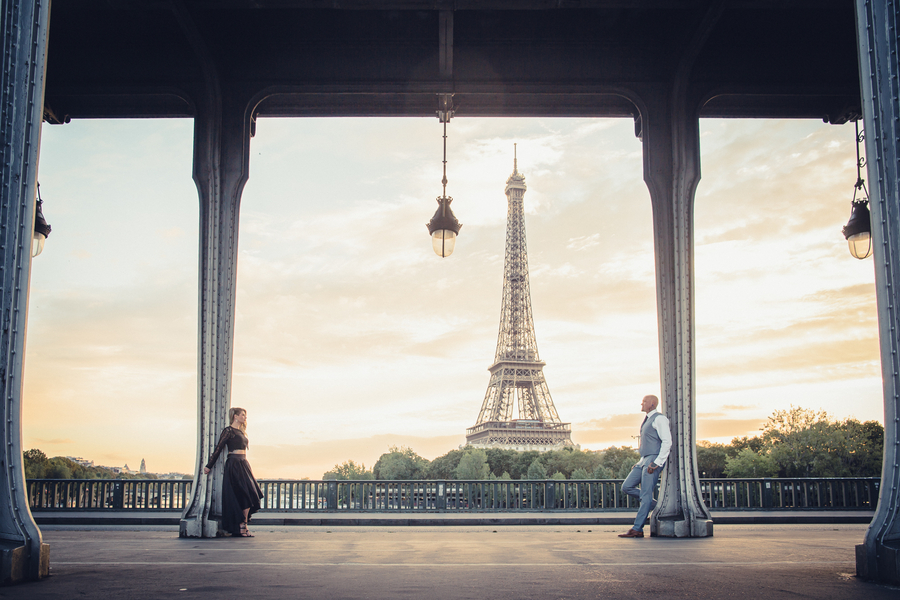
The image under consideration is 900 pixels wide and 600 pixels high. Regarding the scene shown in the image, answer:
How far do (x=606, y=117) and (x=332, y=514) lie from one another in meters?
11.6

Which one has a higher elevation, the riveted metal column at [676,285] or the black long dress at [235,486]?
the riveted metal column at [676,285]

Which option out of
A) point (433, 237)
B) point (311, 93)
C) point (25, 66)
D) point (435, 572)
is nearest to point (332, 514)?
point (433, 237)

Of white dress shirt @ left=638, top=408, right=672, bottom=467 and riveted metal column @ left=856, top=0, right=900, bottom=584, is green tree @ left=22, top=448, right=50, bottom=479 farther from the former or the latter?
riveted metal column @ left=856, top=0, right=900, bottom=584

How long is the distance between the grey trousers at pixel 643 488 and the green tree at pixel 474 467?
54.7 meters

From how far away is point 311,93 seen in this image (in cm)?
1070

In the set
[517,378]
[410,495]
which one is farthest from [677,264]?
[517,378]

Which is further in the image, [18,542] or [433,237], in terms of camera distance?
[433,237]

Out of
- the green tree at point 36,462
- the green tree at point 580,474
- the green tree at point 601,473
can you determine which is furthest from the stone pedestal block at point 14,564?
the green tree at point 601,473

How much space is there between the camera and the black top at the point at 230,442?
9711mm

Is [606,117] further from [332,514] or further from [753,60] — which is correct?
[332,514]

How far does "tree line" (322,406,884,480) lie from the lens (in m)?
43.1

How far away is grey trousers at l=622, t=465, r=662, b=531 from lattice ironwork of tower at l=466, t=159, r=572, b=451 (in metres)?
57.0

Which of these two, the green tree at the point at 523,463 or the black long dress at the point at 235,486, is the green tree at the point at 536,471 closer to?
the green tree at the point at 523,463

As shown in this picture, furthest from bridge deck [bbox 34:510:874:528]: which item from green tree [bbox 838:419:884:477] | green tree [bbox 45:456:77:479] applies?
green tree [bbox 838:419:884:477]
